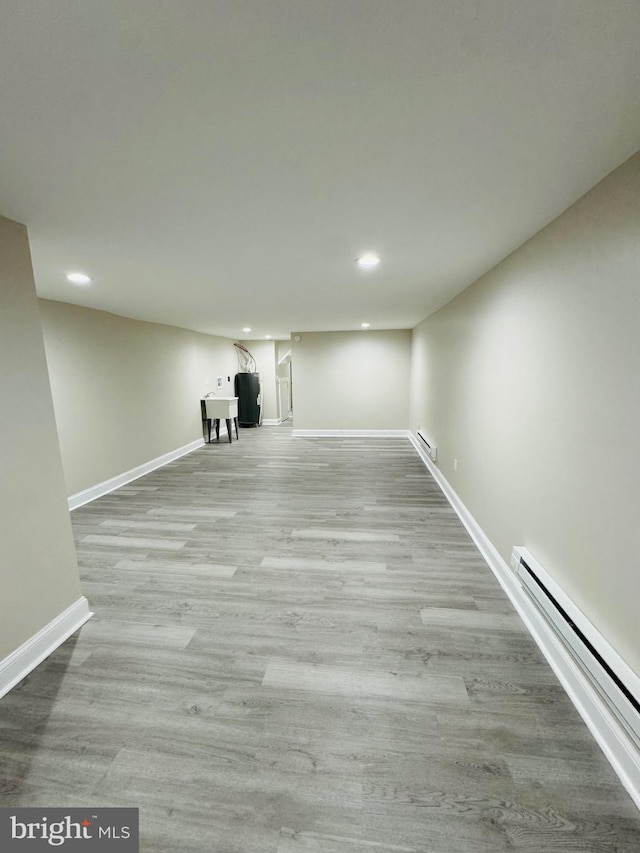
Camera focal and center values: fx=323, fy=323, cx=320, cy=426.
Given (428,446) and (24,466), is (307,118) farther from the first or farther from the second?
(428,446)

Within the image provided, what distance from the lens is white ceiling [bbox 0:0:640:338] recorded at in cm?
65

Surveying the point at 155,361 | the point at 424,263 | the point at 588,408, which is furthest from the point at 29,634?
the point at 155,361

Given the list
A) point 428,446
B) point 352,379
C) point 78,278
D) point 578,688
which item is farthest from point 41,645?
point 352,379

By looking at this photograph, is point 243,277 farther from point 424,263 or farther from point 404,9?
point 404,9

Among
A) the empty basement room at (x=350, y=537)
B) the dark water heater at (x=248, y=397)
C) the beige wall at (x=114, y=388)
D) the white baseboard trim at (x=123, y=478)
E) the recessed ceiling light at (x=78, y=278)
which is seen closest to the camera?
the empty basement room at (x=350, y=537)

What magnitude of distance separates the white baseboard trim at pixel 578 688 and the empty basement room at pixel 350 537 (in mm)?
12

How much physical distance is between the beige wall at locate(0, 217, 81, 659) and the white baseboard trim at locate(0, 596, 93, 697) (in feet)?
0.11

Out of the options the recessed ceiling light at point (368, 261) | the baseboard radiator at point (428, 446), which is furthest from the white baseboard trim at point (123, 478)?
the baseboard radiator at point (428, 446)

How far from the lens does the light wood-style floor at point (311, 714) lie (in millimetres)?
1028

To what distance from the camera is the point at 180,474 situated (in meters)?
4.55

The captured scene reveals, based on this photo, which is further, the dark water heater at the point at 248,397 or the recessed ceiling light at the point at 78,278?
the dark water heater at the point at 248,397

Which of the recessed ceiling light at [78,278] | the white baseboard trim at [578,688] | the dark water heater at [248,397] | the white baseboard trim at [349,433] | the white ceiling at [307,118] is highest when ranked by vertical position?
the recessed ceiling light at [78,278]

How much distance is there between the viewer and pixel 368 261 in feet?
7.05

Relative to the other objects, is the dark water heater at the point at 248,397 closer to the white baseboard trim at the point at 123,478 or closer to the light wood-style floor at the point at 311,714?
the white baseboard trim at the point at 123,478
